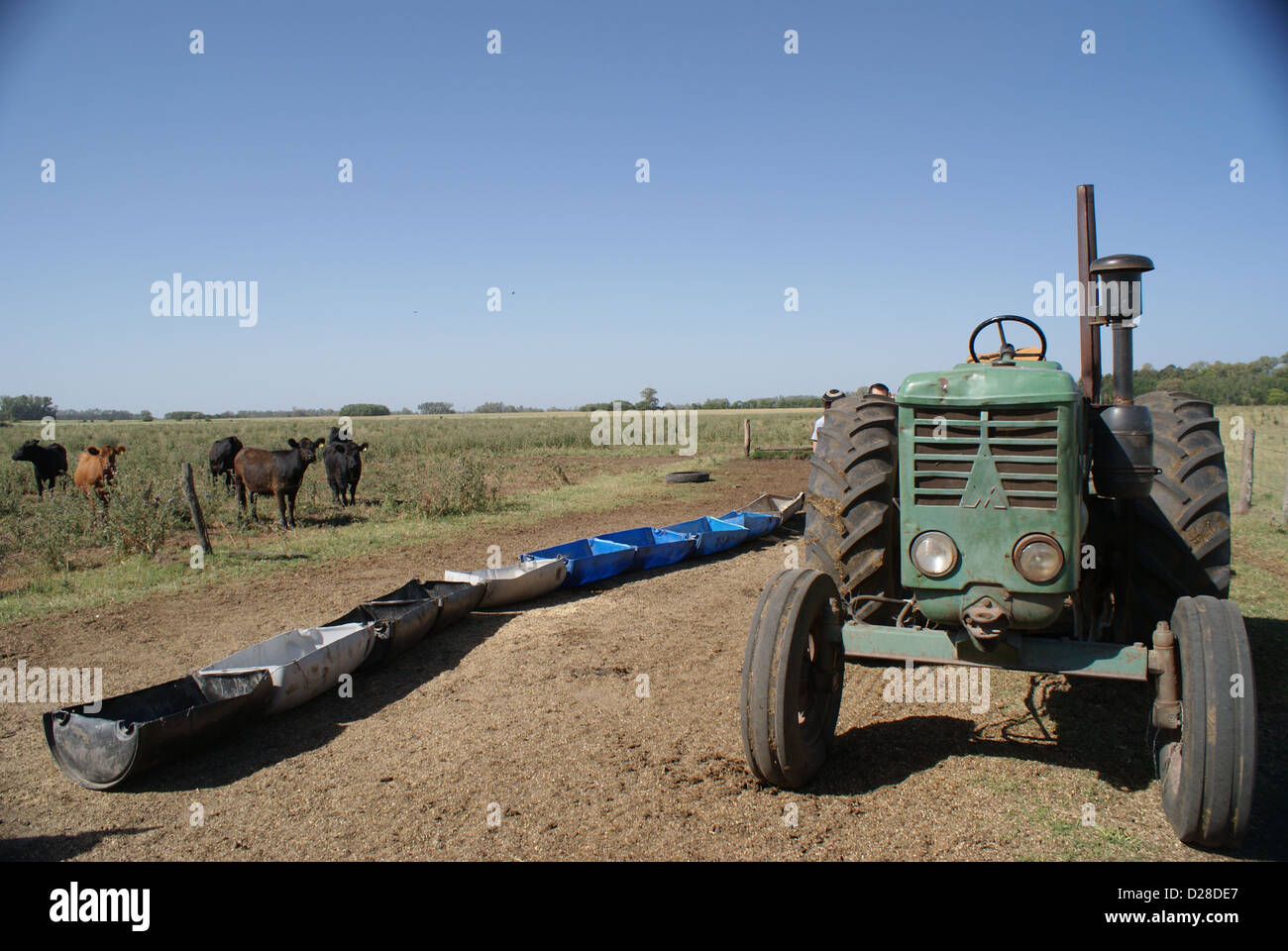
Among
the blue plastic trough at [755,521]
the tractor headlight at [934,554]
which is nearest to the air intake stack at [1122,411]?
the tractor headlight at [934,554]

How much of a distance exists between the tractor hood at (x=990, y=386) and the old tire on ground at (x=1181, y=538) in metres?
1.40

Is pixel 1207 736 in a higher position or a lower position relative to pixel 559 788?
higher

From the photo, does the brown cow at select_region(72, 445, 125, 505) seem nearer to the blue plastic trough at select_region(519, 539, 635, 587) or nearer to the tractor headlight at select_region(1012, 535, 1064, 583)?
the blue plastic trough at select_region(519, 539, 635, 587)

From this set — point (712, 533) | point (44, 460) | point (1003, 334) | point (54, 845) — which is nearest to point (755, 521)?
point (712, 533)

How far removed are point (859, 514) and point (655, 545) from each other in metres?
4.83

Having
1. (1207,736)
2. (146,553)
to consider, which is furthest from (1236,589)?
(146,553)

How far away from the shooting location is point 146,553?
9664mm

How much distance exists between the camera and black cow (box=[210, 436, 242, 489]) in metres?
15.3

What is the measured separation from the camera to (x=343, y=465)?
47.3 feet

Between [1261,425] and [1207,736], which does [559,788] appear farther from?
[1261,425]

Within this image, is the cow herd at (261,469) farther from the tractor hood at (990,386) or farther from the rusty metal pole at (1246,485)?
the rusty metal pole at (1246,485)

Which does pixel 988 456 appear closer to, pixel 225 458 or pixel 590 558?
pixel 590 558

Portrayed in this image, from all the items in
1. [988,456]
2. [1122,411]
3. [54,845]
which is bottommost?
[54,845]
